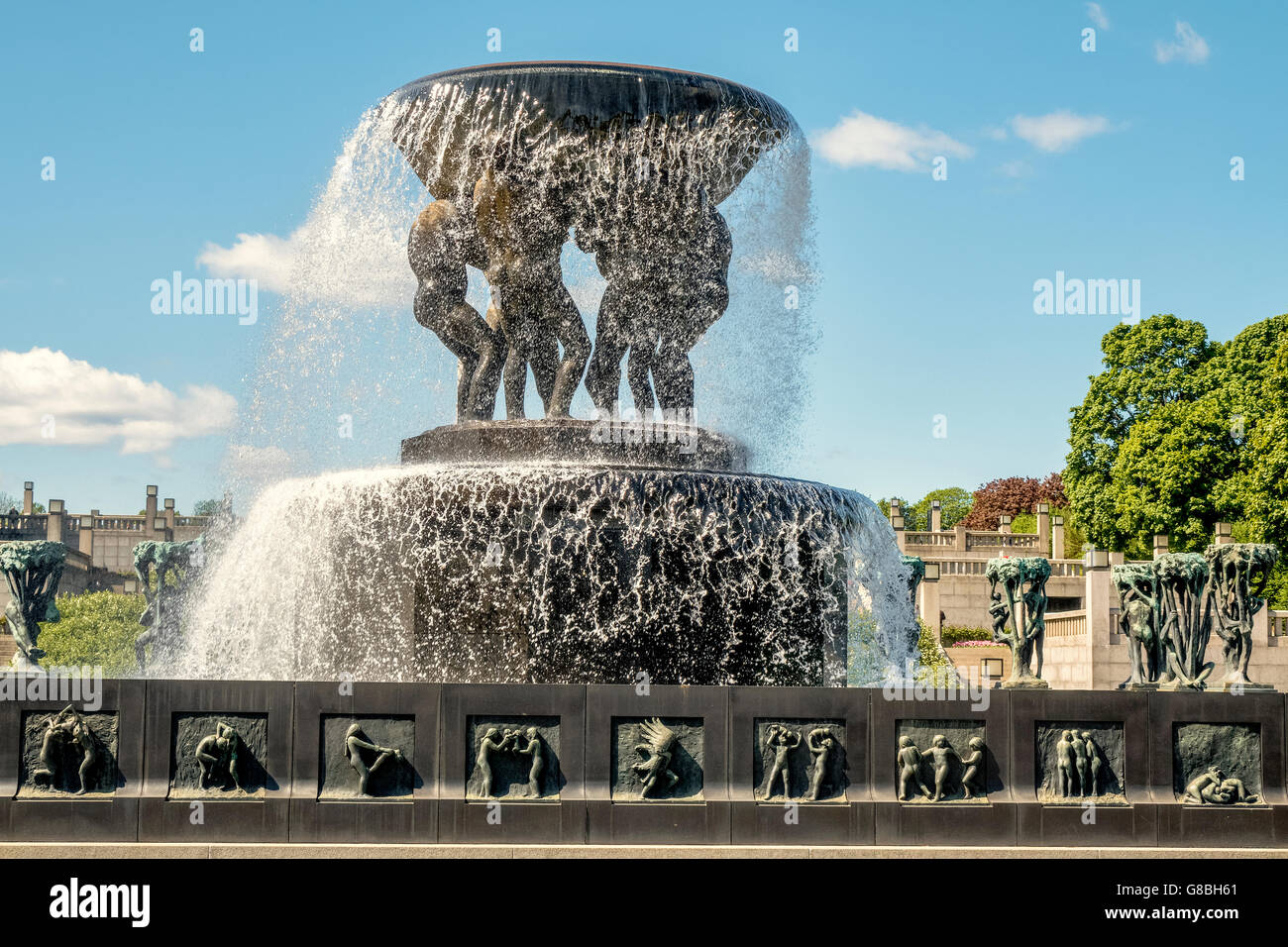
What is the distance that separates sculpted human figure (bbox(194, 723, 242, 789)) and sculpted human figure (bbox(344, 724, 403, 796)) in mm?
671

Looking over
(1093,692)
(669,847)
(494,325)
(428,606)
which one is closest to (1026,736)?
(1093,692)

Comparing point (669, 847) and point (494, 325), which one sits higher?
point (494, 325)

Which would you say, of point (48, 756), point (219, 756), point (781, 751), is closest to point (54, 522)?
point (48, 756)

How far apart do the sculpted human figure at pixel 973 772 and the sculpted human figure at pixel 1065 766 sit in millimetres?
493

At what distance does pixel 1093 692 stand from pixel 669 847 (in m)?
2.94

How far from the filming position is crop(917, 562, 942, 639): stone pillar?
51956 millimetres

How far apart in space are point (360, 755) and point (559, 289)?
19.4 feet

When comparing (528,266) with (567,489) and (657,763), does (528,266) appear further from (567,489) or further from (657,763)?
(657,763)

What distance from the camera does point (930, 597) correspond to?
172ft

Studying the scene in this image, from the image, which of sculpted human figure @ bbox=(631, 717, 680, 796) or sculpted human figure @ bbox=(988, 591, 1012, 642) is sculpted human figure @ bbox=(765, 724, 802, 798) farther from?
sculpted human figure @ bbox=(988, 591, 1012, 642)

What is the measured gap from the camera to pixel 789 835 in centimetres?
985

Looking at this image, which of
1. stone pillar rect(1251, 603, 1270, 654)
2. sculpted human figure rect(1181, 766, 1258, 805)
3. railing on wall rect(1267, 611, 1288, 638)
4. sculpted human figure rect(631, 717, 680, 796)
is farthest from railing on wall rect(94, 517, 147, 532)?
sculpted human figure rect(1181, 766, 1258, 805)
